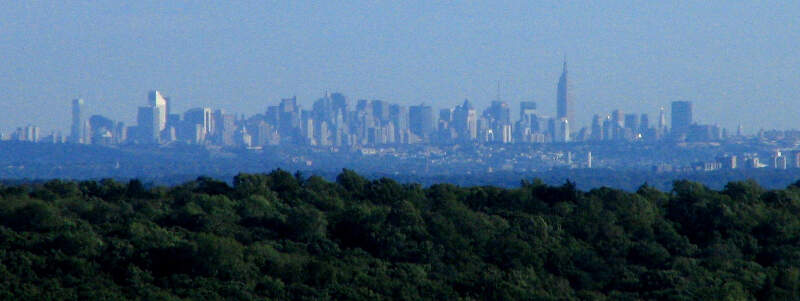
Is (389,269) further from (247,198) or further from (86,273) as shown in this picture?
(247,198)

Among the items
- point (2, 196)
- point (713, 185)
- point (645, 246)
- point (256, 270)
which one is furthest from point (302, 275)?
point (713, 185)

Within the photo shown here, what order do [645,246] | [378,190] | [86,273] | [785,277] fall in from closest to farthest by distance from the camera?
[86,273]
[785,277]
[645,246]
[378,190]

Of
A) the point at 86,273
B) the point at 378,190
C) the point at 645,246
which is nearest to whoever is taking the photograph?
the point at 86,273

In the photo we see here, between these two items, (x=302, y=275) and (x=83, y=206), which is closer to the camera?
(x=302, y=275)

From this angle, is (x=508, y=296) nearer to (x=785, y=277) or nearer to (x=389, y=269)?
(x=389, y=269)

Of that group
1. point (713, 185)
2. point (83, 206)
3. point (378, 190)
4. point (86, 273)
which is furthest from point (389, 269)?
point (713, 185)

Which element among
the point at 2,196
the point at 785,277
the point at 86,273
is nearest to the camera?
the point at 86,273
